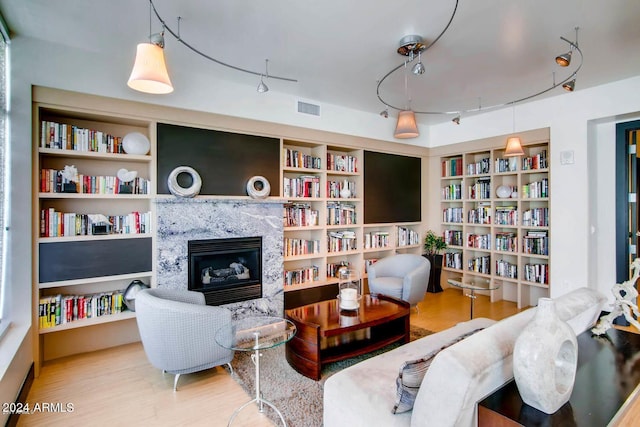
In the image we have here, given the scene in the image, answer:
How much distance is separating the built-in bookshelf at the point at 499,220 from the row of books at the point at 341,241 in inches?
68.0

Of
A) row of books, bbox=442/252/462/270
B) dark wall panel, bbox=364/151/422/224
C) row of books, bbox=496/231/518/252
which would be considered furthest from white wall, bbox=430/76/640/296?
dark wall panel, bbox=364/151/422/224

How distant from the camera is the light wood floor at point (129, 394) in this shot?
7.54 feet

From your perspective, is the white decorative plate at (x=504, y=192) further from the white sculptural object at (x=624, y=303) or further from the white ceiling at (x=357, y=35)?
the white sculptural object at (x=624, y=303)

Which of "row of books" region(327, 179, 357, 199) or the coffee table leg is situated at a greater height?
"row of books" region(327, 179, 357, 199)

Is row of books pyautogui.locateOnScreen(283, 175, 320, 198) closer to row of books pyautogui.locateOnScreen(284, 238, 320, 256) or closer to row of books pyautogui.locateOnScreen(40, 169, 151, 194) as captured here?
row of books pyautogui.locateOnScreen(284, 238, 320, 256)

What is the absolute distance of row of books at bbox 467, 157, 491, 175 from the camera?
17.4ft

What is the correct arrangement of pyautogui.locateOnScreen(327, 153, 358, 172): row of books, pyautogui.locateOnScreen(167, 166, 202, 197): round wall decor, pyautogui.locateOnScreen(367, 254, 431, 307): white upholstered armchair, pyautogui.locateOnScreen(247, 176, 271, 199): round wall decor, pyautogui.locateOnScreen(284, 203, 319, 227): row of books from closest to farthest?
pyautogui.locateOnScreen(167, 166, 202, 197): round wall decor
pyautogui.locateOnScreen(247, 176, 271, 199): round wall decor
pyautogui.locateOnScreen(367, 254, 431, 307): white upholstered armchair
pyautogui.locateOnScreen(284, 203, 319, 227): row of books
pyautogui.locateOnScreen(327, 153, 358, 172): row of books

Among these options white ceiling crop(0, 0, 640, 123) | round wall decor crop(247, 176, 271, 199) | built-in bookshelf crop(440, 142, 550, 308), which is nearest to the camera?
white ceiling crop(0, 0, 640, 123)

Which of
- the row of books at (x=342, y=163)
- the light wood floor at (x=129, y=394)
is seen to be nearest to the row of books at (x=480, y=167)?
the row of books at (x=342, y=163)

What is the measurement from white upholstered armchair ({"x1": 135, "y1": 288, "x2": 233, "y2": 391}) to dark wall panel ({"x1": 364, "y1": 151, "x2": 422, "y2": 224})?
123 inches

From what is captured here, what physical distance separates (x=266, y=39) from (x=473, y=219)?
4.24 meters

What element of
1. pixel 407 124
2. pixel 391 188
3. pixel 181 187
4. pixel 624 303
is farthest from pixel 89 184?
pixel 624 303

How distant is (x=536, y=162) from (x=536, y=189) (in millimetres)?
379

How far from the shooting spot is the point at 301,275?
4.61m
